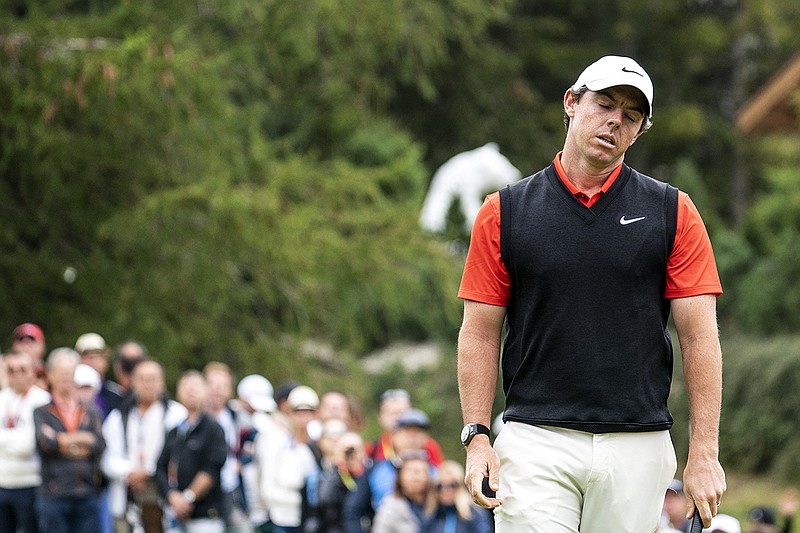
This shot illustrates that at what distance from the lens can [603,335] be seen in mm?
4430

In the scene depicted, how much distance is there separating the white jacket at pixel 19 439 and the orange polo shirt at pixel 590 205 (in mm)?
6428

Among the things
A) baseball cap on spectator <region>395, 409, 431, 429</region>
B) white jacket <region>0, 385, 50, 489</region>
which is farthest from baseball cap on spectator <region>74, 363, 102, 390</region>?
baseball cap on spectator <region>395, 409, 431, 429</region>

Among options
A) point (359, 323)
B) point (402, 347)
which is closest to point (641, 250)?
point (359, 323)

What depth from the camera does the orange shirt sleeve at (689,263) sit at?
445 centimetres

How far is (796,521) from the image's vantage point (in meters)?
15.9

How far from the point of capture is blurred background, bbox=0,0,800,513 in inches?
608

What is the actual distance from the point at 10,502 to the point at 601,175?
24.1ft

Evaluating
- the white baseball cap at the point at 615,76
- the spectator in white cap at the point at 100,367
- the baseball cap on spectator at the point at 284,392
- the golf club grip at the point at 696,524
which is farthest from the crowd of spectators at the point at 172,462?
the white baseball cap at the point at 615,76

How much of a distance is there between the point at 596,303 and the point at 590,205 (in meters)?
0.30

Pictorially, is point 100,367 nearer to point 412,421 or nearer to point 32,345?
point 32,345

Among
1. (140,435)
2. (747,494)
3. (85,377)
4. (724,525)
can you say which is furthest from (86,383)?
(747,494)

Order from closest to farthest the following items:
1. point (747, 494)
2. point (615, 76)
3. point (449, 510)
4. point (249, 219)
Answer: point (615, 76)
point (449, 510)
point (249, 219)
point (747, 494)

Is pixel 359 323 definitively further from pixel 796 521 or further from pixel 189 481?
pixel 189 481

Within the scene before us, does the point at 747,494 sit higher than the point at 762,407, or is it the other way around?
the point at 762,407
